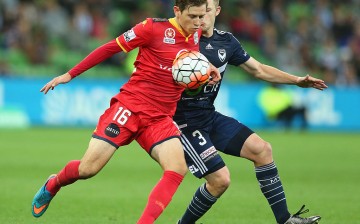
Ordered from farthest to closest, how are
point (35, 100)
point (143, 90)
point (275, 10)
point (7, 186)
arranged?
point (275, 10), point (35, 100), point (7, 186), point (143, 90)

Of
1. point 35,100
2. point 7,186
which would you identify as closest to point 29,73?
point 35,100

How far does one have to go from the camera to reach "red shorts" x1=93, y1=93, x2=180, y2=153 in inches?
291

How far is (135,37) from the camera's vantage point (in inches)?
A: 297

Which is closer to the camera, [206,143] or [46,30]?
[206,143]

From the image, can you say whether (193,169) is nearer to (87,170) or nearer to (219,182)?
(219,182)

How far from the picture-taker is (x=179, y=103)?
8.28m

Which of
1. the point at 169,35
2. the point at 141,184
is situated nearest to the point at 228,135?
the point at 169,35

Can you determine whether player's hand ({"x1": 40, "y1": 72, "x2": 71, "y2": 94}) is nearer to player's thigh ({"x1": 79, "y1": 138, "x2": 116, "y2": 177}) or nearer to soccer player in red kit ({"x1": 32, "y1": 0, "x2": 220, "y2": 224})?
soccer player in red kit ({"x1": 32, "y1": 0, "x2": 220, "y2": 224})

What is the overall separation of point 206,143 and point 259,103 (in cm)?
1437

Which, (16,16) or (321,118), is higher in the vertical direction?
(16,16)

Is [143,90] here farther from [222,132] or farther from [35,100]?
[35,100]

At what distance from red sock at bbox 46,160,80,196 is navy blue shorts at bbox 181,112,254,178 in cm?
116

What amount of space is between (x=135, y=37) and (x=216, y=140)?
1.45 meters

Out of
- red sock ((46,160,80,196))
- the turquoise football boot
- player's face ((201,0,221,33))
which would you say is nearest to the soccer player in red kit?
red sock ((46,160,80,196))
